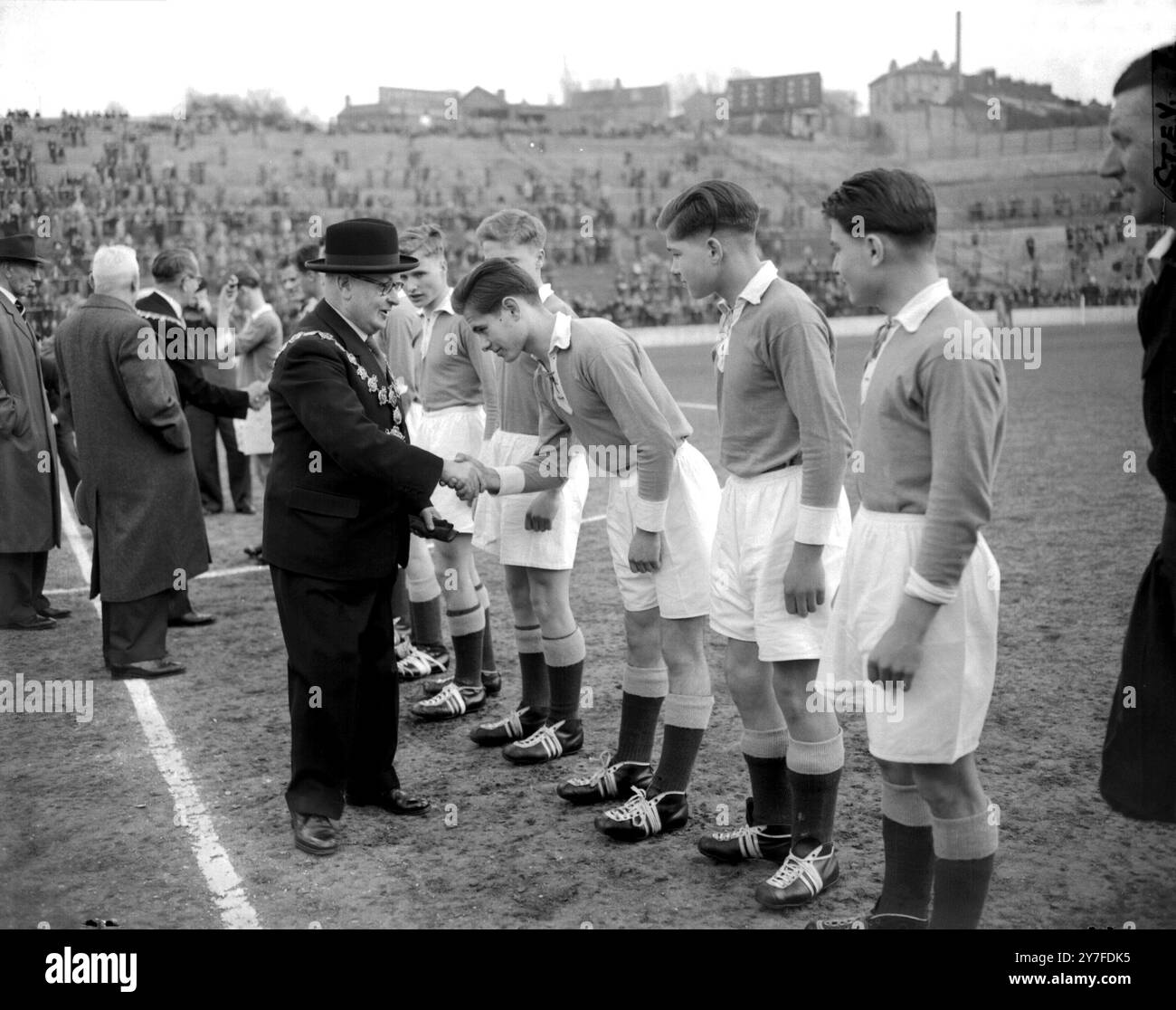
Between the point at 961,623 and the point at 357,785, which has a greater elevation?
the point at 961,623

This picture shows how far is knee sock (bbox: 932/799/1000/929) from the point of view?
3135 mm

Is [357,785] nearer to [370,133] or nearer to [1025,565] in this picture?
[1025,565]

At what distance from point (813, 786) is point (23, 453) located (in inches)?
227

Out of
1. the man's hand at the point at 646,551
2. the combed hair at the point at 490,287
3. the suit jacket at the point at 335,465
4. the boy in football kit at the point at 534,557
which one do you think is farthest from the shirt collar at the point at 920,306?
the boy in football kit at the point at 534,557

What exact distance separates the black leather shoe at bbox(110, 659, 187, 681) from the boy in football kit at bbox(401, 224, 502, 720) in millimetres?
1535

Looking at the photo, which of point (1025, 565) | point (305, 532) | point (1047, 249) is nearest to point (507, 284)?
point (305, 532)

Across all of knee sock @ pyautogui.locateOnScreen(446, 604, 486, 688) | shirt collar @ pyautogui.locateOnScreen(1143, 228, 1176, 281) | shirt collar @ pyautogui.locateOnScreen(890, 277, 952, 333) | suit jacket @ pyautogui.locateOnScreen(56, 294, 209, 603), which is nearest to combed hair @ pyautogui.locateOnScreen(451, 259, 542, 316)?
shirt collar @ pyautogui.locateOnScreen(890, 277, 952, 333)

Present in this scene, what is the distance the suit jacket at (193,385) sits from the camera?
22.4 ft

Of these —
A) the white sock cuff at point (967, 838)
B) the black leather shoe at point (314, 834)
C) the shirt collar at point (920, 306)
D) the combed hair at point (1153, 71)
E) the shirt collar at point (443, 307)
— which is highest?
the combed hair at point (1153, 71)

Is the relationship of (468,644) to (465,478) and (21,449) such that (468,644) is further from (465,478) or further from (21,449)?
(21,449)

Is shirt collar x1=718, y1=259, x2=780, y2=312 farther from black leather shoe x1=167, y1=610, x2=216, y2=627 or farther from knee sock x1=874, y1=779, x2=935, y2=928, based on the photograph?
black leather shoe x1=167, y1=610, x2=216, y2=627

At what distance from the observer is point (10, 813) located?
187 inches

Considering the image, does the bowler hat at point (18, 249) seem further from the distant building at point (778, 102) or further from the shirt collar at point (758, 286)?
the distant building at point (778, 102)

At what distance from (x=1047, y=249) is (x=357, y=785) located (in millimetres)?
49400
